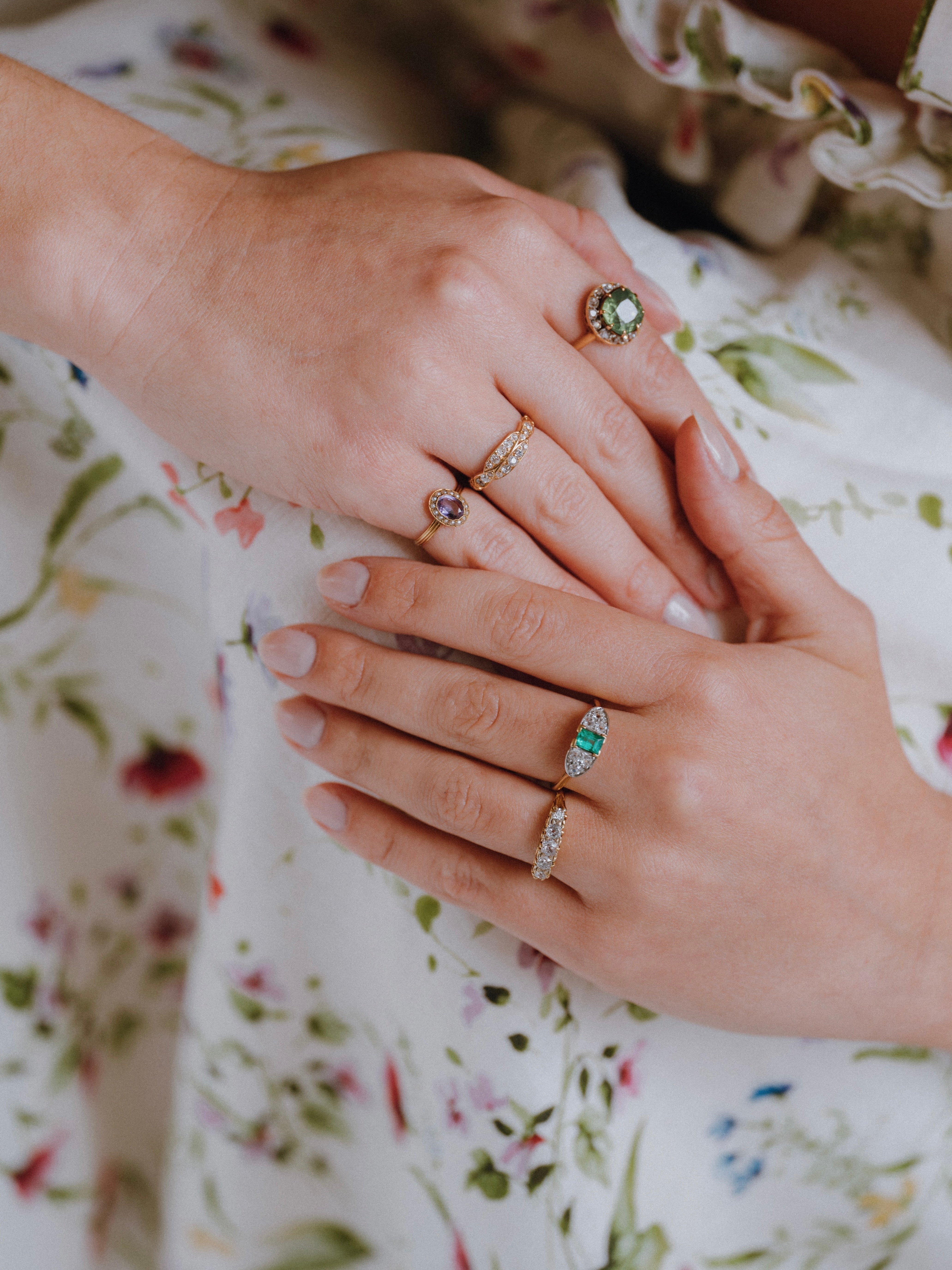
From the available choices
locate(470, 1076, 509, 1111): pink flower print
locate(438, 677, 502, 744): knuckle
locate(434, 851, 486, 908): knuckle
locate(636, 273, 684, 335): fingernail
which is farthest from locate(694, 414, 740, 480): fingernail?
locate(470, 1076, 509, 1111): pink flower print

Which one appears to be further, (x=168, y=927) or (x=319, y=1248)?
(x=168, y=927)

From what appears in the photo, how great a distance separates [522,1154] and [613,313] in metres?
0.59

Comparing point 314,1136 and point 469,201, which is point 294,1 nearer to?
point 469,201

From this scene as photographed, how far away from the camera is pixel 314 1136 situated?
91cm

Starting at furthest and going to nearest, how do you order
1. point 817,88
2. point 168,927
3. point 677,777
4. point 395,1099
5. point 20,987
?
point 168,927
point 20,987
point 395,1099
point 817,88
point 677,777

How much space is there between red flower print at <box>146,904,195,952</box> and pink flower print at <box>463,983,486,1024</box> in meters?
0.47

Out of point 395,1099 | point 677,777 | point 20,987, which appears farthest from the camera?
point 20,987

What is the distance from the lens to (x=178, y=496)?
2.47ft

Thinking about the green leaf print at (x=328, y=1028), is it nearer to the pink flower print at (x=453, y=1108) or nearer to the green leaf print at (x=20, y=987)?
the pink flower print at (x=453, y=1108)

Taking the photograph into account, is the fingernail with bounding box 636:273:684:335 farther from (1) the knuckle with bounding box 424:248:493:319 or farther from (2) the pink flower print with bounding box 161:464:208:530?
(2) the pink flower print with bounding box 161:464:208:530

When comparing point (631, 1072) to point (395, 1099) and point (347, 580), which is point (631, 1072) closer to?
point (395, 1099)

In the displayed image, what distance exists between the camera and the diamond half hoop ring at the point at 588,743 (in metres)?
0.62

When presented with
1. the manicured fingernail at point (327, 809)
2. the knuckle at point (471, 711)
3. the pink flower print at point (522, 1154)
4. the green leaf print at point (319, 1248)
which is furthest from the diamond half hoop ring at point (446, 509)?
the green leaf print at point (319, 1248)

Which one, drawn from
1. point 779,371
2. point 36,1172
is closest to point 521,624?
point 779,371
